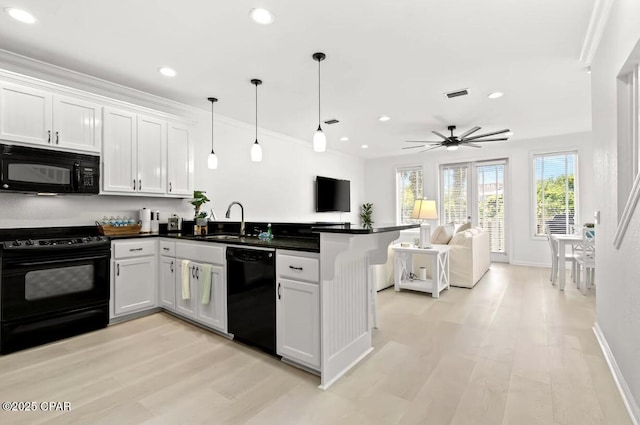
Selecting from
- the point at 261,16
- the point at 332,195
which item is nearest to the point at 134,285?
the point at 261,16

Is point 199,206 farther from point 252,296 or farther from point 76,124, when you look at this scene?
point 252,296

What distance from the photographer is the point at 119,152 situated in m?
3.41

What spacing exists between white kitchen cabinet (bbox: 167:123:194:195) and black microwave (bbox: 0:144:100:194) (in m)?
0.82

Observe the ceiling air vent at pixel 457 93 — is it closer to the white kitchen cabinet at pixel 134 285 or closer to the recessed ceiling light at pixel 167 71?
the recessed ceiling light at pixel 167 71

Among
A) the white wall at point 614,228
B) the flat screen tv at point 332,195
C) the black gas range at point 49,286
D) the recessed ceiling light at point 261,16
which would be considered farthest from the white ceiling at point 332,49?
the flat screen tv at point 332,195

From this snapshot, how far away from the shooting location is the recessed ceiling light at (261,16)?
230 cm

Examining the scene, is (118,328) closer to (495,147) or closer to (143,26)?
(143,26)

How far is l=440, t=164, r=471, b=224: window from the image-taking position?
7254mm

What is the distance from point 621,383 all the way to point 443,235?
10.6 ft

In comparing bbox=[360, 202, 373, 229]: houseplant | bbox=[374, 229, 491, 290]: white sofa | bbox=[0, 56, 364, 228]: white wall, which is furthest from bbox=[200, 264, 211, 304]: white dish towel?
bbox=[360, 202, 373, 229]: houseplant

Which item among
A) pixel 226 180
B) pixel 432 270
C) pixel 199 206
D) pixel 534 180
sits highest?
pixel 534 180

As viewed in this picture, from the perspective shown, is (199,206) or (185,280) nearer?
(185,280)

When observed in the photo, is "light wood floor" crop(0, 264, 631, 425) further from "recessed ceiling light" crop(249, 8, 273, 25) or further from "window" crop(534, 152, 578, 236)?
"window" crop(534, 152, 578, 236)

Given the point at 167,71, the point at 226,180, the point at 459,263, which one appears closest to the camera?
the point at 167,71
